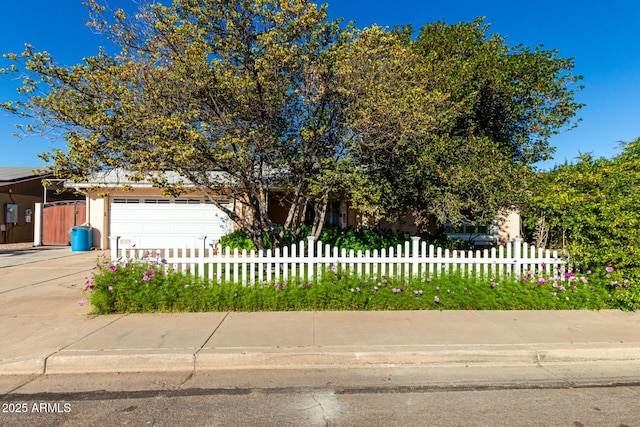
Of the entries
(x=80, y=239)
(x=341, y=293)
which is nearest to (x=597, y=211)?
(x=341, y=293)

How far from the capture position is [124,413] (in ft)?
10.1

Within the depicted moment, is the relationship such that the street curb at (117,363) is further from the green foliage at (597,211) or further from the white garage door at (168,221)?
the white garage door at (168,221)

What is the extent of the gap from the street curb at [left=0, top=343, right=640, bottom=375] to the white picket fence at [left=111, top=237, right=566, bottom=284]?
212cm

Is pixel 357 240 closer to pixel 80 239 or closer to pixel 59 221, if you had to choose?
pixel 80 239

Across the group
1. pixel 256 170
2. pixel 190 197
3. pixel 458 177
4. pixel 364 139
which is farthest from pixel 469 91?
pixel 190 197

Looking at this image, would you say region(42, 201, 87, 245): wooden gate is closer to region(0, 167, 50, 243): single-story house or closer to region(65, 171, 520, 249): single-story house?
region(0, 167, 50, 243): single-story house

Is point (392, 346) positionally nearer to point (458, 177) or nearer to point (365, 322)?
point (365, 322)

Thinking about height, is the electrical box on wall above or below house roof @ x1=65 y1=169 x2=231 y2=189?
below

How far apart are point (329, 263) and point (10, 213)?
1957 cm

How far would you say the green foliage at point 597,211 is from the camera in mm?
5734

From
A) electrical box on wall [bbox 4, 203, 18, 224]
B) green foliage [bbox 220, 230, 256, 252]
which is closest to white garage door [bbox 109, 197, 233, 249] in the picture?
green foliage [bbox 220, 230, 256, 252]

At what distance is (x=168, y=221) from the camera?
14070mm

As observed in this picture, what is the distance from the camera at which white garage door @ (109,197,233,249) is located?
45.9 feet

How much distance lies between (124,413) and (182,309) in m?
2.63
